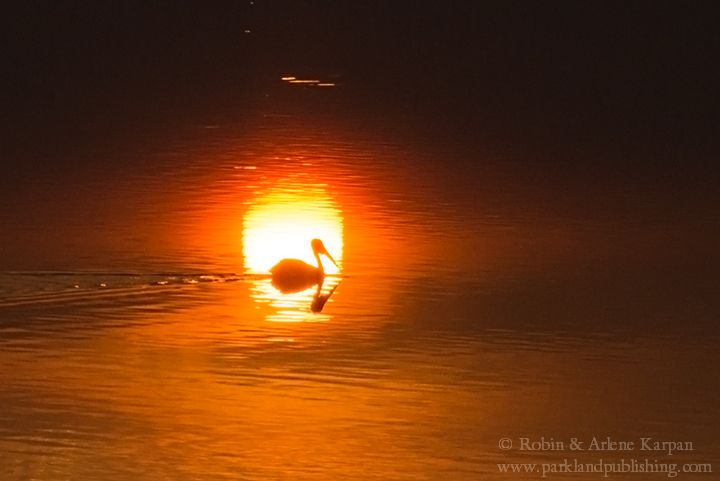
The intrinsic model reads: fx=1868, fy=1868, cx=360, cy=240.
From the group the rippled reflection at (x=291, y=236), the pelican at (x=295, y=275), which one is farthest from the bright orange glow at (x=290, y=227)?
the pelican at (x=295, y=275)

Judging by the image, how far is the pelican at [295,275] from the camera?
40.3 ft

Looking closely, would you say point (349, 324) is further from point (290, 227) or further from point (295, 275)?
point (290, 227)

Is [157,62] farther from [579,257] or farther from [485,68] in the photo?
[579,257]

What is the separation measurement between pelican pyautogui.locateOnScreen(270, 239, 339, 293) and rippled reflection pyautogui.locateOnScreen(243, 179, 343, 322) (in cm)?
5

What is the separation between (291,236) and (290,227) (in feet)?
1.61

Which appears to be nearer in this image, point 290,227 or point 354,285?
point 354,285

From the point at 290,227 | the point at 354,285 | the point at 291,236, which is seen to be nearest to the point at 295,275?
the point at 354,285

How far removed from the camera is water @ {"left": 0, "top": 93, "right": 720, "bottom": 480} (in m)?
8.62

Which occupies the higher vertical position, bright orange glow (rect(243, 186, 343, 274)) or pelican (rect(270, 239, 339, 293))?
bright orange glow (rect(243, 186, 343, 274))

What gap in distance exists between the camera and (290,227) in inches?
583

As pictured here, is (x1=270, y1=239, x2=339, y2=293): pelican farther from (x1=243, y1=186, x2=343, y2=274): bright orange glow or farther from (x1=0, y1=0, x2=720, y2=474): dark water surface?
(x1=243, y1=186, x2=343, y2=274): bright orange glow

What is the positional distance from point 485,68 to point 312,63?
326 cm

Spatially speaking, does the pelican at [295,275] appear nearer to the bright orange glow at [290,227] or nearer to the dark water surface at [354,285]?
the dark water surface at [354,285]

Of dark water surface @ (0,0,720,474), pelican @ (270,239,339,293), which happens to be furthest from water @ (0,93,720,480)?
pelican @ (270,239,339,293)
